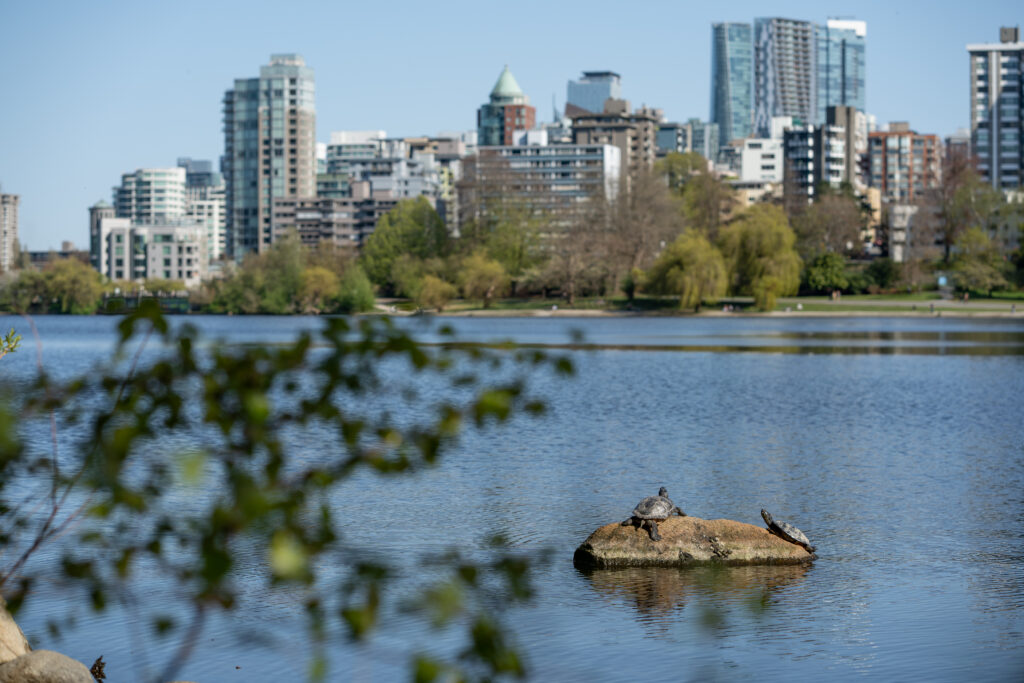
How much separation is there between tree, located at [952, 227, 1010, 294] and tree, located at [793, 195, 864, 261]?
16070 mm

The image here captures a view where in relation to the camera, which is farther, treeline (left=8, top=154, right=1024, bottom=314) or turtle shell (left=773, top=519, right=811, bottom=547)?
treeline (left=8, top=154, right=1024, bottom=314)

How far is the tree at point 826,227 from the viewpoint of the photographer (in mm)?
133125

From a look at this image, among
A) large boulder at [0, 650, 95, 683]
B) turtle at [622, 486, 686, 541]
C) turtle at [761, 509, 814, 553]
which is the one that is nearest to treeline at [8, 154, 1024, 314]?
turtle at [761, 509, 814, 553]

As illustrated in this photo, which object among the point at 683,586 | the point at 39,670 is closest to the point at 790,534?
the point at 683,586

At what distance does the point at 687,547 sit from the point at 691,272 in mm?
87197

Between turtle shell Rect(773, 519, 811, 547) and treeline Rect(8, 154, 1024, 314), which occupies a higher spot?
treeline Rect(8, 154, 1024, 314)

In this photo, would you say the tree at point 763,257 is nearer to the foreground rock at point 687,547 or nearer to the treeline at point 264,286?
the treeline at point 264,286

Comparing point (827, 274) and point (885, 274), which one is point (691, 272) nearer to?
point (827, 274)

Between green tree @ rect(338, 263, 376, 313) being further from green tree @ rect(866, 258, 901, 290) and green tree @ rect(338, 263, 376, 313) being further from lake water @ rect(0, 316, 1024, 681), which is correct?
lake water @ rect(0, 316, 1024, 681)

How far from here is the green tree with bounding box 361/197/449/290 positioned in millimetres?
140000

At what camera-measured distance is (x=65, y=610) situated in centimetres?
1305

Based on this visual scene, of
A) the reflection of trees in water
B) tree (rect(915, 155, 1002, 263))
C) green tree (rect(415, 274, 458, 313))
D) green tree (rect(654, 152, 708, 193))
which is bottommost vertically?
the reflection of trees in water

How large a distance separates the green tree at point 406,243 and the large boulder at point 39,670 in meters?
128

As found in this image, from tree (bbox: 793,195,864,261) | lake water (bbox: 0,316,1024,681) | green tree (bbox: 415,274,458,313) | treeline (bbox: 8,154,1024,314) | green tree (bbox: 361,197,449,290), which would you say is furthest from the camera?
green tree (bbox: 361,197,449,290)
